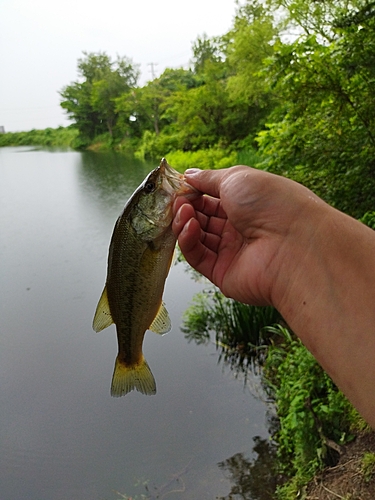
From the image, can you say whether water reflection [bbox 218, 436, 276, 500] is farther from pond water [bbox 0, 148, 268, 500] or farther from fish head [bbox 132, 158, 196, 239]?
fish head [bbox 132, 158, 196, 239]

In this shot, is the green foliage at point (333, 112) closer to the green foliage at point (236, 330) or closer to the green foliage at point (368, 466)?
the green foliage at point (236, 330)

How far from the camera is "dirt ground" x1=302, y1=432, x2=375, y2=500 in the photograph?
291cm

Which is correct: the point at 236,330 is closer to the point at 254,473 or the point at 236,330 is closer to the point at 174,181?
A: the point at 254,473

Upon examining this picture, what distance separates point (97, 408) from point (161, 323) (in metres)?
3.70

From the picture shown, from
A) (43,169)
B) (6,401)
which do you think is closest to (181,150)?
(43,169)

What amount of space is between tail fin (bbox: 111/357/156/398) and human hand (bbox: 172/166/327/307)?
0.62 m

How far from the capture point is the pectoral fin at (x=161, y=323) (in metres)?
2.26

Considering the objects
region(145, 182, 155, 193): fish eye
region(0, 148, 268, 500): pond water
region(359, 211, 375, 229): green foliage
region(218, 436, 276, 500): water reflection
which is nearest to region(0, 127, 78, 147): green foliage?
region(0, 148, 268, 500): pond water

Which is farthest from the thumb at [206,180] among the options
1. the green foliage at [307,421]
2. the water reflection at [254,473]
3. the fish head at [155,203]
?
the water reflection at [254,473]

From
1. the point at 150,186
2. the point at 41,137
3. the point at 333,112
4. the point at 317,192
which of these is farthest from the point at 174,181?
the point at 41,137

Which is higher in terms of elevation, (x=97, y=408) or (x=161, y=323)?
(x=161, y=323)

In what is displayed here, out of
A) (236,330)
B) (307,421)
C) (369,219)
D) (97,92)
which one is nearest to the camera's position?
(307,421)

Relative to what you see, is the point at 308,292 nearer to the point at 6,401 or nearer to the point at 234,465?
the point at 234,465

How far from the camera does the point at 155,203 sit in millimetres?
1994
